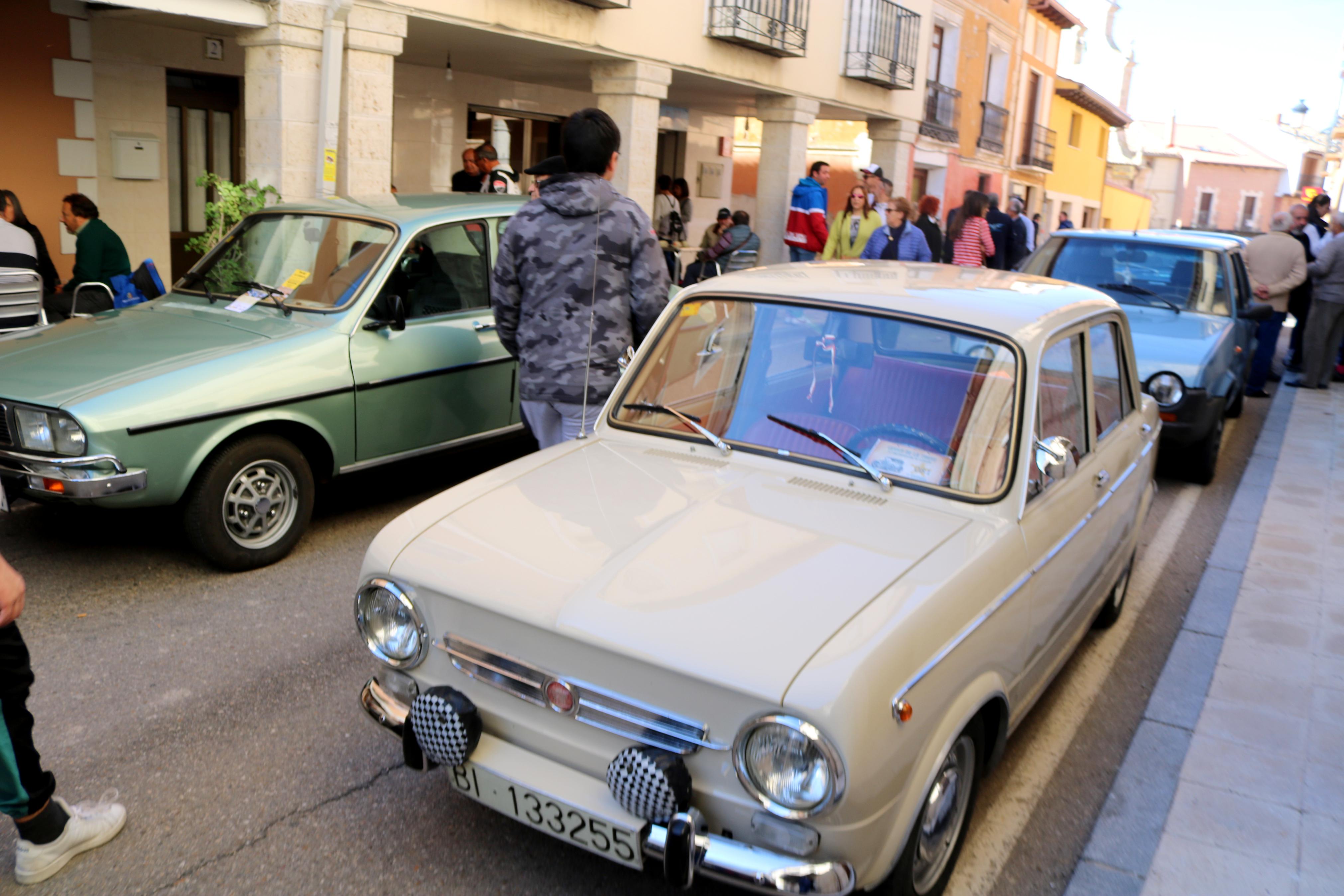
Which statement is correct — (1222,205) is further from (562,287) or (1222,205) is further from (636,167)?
(562,287)

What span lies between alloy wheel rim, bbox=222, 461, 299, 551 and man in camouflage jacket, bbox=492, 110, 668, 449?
1311 millimetres

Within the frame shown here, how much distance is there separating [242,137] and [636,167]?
4.65 metres

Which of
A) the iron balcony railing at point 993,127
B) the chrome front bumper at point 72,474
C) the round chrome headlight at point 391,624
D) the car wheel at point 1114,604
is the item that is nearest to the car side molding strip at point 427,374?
the chrome front bumper at point 72,474

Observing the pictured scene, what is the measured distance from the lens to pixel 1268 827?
3.35 metres

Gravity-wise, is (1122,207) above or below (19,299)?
above

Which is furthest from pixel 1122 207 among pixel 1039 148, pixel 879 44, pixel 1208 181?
pixel 879 44

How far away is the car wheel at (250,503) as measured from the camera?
4.86m

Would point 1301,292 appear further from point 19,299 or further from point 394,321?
point 19,299

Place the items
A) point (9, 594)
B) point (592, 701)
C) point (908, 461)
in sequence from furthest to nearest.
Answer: point (908, 461) < point (592, 701) < point (9, 594)

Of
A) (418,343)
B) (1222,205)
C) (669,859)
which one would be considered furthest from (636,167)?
(1222,205)

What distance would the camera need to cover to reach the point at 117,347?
508 cm

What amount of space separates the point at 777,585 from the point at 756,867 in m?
0.67

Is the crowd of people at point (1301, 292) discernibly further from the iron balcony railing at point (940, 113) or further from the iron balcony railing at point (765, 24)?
the iron balcony railing at point (940, 113)

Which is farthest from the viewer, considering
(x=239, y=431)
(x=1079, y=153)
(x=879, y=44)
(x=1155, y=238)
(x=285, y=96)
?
(x=1079, y=153)
